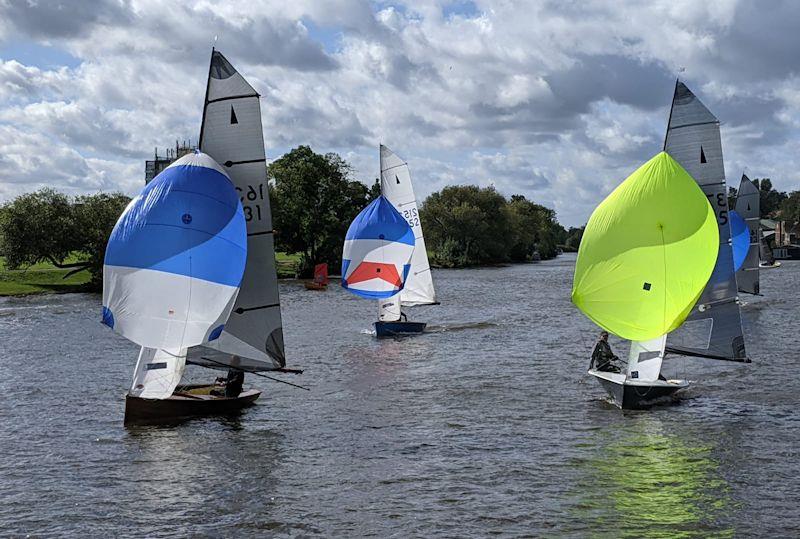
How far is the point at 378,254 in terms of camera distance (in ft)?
153

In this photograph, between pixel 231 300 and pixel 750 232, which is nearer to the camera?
pixel 231 300

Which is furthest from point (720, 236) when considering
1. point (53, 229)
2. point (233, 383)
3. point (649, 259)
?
point (53, 229)

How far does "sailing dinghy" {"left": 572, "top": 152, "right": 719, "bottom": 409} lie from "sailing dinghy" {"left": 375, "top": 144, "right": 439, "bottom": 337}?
22.3 m

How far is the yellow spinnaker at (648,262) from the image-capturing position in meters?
26.1

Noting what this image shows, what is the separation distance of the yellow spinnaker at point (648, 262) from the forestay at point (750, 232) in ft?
121

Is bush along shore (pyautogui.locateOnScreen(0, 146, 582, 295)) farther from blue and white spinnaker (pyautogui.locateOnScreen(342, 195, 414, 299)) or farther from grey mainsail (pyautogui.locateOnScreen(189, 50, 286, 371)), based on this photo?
grey mainsail (pyautogui.locateOnScreen(189, 50, 286, 371))

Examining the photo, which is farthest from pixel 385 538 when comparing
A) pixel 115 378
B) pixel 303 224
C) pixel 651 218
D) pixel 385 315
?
pixel 303 224

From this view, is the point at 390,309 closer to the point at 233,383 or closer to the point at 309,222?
the point at 233,383

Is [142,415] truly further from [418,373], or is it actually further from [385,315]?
[385,315]

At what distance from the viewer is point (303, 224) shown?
107 metres

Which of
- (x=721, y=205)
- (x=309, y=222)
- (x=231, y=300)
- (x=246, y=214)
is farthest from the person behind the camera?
(x=309, y=222)

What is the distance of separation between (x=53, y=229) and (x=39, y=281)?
606 cm

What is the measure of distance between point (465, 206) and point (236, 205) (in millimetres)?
127002

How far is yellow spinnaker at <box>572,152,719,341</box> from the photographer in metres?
26.1
